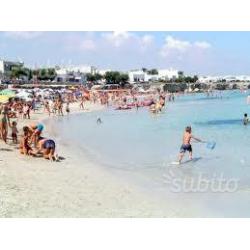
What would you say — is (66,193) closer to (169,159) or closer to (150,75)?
(169,159)

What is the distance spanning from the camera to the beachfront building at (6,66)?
6894cm

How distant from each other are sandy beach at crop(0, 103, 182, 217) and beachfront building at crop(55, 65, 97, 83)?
66860 mm

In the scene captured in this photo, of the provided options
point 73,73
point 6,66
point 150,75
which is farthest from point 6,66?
point 150,75

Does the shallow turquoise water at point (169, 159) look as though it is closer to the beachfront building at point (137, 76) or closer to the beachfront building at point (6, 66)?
the beachfront building at point (6, 66)

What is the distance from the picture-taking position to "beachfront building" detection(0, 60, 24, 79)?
2714 inches

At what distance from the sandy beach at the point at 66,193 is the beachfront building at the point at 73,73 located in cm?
6686

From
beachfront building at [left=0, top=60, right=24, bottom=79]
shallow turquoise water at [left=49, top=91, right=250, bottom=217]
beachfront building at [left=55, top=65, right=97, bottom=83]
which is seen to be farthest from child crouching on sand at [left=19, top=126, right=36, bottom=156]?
beachfront building at [left=55, top=65, right=97, bottom=83]

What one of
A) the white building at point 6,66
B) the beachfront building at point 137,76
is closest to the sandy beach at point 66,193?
the white building at point 6,66

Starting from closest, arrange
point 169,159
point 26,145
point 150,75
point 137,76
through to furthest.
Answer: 1. point 26,145
2. point 169,159
3. point 137,76
4. point 150,75

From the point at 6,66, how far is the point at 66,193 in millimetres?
67017

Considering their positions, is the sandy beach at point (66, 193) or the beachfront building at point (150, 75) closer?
the sandy beach at point (66, 193)

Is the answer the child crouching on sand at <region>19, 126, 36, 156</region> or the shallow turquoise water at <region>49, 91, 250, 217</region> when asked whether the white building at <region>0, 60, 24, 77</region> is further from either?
the child crouching on sand at <region>19, 126, 36, 156</region>

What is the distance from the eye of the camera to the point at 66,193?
320 inches
